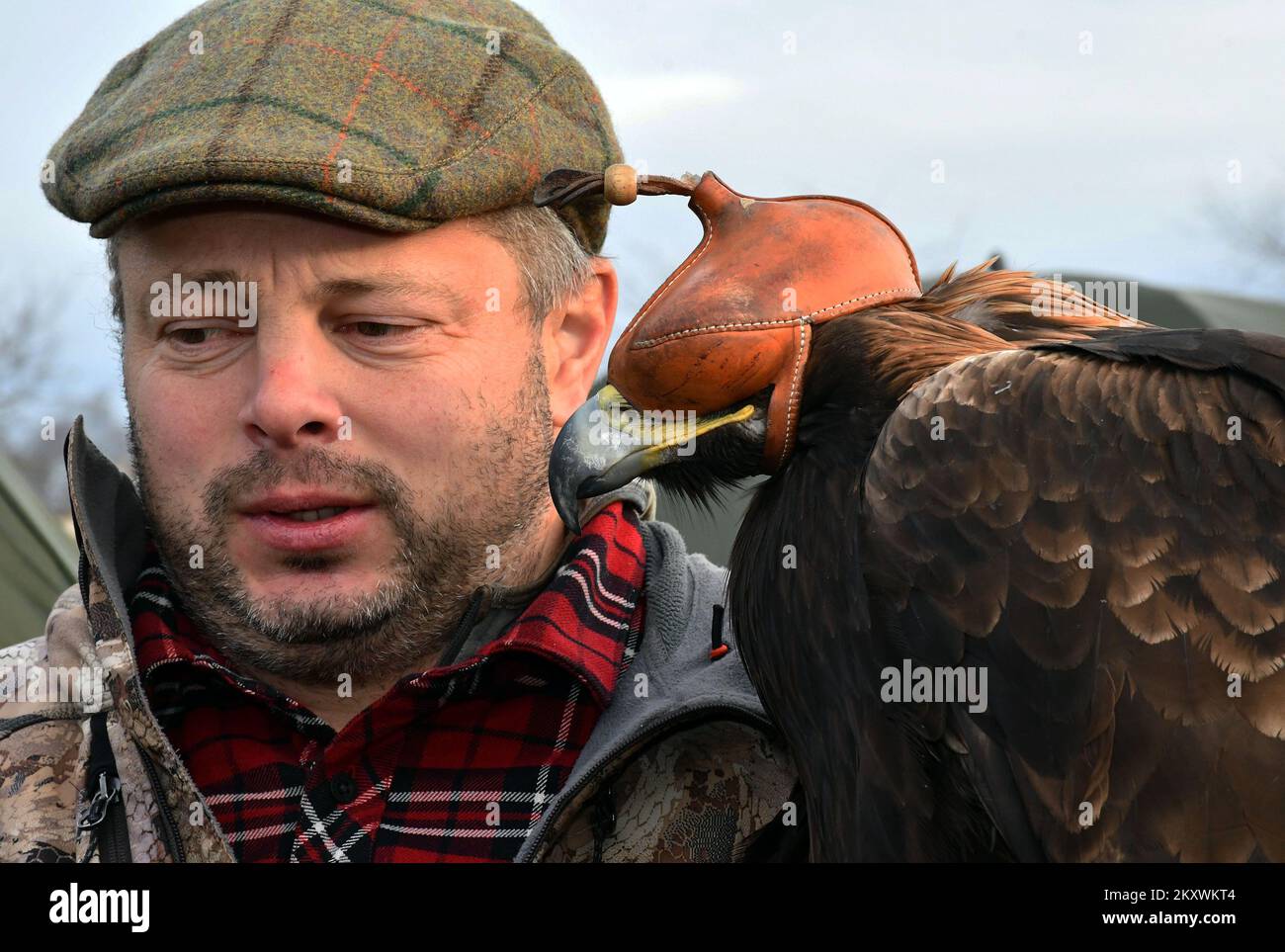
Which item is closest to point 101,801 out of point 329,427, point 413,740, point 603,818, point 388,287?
point 413,740

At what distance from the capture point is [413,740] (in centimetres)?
262

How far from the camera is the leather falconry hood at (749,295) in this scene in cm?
209

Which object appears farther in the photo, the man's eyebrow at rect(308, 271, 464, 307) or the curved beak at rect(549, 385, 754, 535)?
the man's eyebrow at rect(308, 271, 464, 307)

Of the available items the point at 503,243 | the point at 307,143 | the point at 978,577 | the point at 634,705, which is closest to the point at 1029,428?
the point at 978,577

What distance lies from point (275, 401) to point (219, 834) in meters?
0.73

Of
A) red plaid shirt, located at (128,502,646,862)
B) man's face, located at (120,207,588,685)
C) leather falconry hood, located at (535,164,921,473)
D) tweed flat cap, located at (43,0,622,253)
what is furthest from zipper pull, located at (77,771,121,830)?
leather falconry hood, located at (535,164,921,473)

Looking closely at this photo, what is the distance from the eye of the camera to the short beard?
2588mm

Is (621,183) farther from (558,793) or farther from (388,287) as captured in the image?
(558,793)

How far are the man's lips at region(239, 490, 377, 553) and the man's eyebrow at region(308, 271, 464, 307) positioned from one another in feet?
1.21

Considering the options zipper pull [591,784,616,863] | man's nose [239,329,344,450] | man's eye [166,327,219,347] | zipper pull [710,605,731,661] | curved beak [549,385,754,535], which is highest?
man's eye [166,327,219,347]

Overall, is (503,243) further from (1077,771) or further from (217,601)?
(1077,771)

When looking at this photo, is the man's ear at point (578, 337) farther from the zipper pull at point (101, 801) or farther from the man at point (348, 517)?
the zipper pull at point (101, 801)

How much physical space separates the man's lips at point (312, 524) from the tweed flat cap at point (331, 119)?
0.51m

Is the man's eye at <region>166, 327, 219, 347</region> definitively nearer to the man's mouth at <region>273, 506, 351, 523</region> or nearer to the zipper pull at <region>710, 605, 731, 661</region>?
the man's mouth at <region>273, 506, 351, 523</region>
